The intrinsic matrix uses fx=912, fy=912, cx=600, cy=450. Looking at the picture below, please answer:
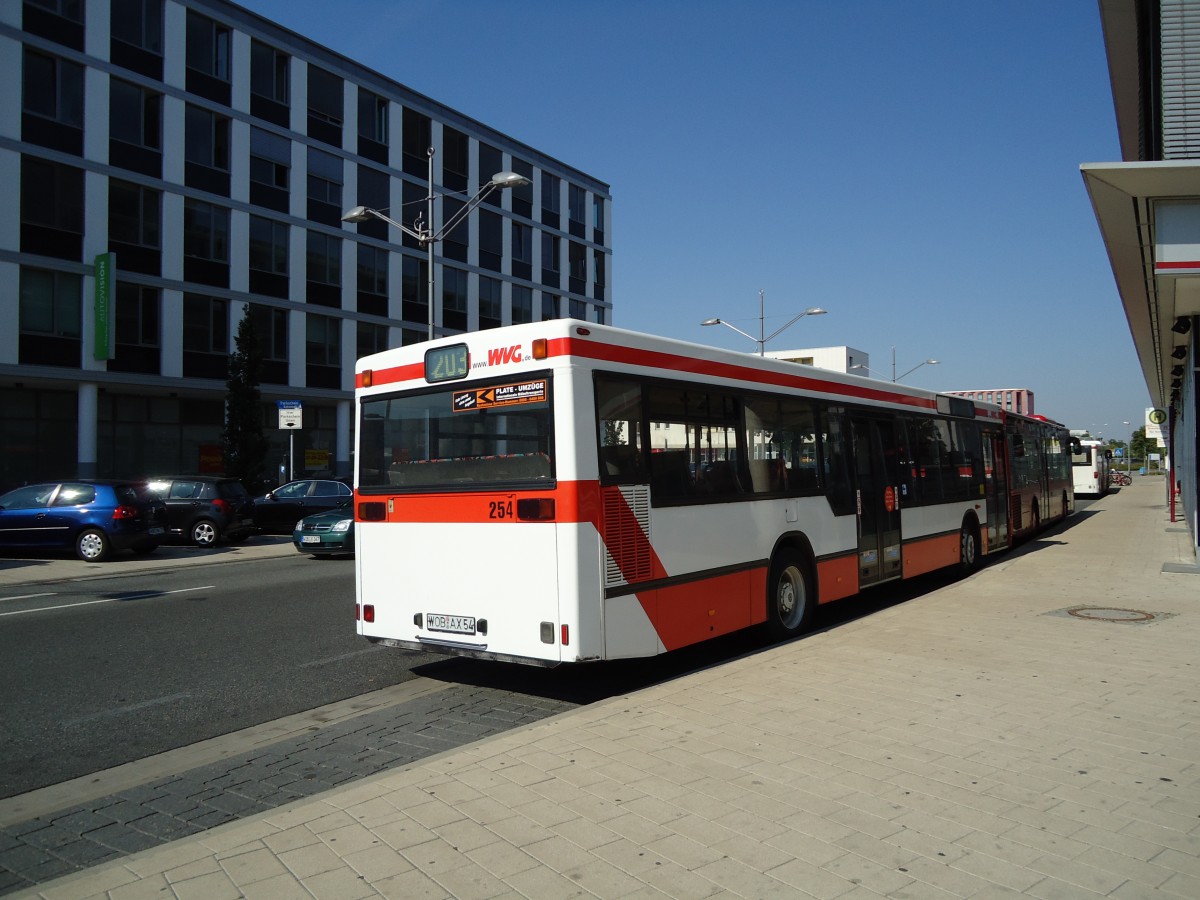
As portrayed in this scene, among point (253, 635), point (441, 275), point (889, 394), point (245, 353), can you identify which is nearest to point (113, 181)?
point (245, 353)

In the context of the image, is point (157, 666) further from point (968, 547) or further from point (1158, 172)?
point (968, 547)

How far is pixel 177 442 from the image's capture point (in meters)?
35.0

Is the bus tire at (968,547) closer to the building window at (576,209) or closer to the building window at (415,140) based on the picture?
the building window at (415,140)

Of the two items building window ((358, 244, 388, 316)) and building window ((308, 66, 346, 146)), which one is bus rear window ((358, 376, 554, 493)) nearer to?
building window ((308, 66, 346, 146))

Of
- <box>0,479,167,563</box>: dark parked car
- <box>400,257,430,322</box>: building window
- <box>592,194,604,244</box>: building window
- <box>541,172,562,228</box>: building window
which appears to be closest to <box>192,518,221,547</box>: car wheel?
<box>0,479,167,563</box>: dark parked car

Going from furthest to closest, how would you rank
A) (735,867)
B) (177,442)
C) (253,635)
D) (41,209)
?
(177,442), (41,209), (253,635), (735,867)

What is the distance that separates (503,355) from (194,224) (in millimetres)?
31313

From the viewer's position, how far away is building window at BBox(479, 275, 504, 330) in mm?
47094

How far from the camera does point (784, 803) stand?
4.43 m

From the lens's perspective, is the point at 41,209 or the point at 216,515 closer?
the point at 216,515

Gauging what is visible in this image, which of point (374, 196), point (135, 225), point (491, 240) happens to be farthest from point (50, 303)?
point (491, 240)

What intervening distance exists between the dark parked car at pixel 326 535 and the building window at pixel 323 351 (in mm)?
21566

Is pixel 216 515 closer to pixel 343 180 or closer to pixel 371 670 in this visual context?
pixel 371 670

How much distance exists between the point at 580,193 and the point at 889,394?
44954 mm
